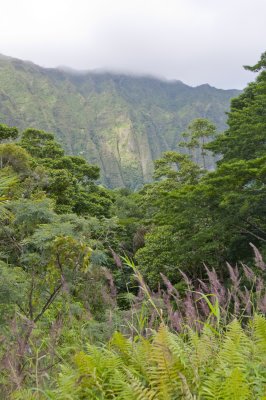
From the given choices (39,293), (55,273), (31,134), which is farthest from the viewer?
(31,134)

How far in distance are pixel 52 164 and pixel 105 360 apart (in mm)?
22605

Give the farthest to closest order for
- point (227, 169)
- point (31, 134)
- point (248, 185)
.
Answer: point (31, 134)
point (248, 185)
point (227, 169)

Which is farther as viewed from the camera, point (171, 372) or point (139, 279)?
point (139, 279)

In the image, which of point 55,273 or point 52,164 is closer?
point 55,273

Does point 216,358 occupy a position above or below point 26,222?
above

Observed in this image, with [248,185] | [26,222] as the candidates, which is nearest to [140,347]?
[26,222]

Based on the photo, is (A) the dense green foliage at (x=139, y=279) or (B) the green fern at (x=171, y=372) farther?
(A) the dense green foliage at (x=139, y=279)

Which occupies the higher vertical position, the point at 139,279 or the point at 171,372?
the point at 139,279

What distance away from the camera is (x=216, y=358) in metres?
1.89

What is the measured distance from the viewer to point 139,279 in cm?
204

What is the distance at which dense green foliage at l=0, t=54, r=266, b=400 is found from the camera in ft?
5.67

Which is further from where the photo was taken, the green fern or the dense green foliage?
the dense green foliage

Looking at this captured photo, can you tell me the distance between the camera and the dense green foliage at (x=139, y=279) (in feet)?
5.67

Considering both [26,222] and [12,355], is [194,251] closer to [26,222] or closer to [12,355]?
[26,222]
